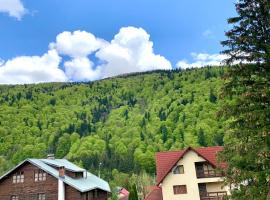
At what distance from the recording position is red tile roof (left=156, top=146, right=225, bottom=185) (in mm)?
42141

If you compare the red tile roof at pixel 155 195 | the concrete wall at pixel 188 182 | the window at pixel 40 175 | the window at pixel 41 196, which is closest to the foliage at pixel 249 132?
the concrete wall at pixel 188 182

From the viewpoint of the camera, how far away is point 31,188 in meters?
45.5

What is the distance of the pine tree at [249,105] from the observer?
18.2 m

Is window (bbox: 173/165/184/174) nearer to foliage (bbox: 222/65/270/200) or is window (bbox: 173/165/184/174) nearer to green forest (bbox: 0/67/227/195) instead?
foliage (bbox: 222/65/270/200)

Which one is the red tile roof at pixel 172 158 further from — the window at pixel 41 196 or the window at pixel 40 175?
the window at pixel 41 196

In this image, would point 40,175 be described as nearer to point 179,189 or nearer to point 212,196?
point 179,189

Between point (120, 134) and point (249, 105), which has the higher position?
point (120, 134)

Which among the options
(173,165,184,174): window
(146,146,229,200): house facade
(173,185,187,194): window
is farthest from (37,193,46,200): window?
(173,165,184,174): window

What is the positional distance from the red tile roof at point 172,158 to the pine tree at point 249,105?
21.8 meters

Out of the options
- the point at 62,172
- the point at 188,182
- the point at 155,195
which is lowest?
the point at 155,195

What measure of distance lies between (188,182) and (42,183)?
18.4 m

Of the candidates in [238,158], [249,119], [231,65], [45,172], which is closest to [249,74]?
[231,65]

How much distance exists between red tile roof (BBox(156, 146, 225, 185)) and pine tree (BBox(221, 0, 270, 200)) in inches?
857

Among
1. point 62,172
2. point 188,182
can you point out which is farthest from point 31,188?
point 188,182
